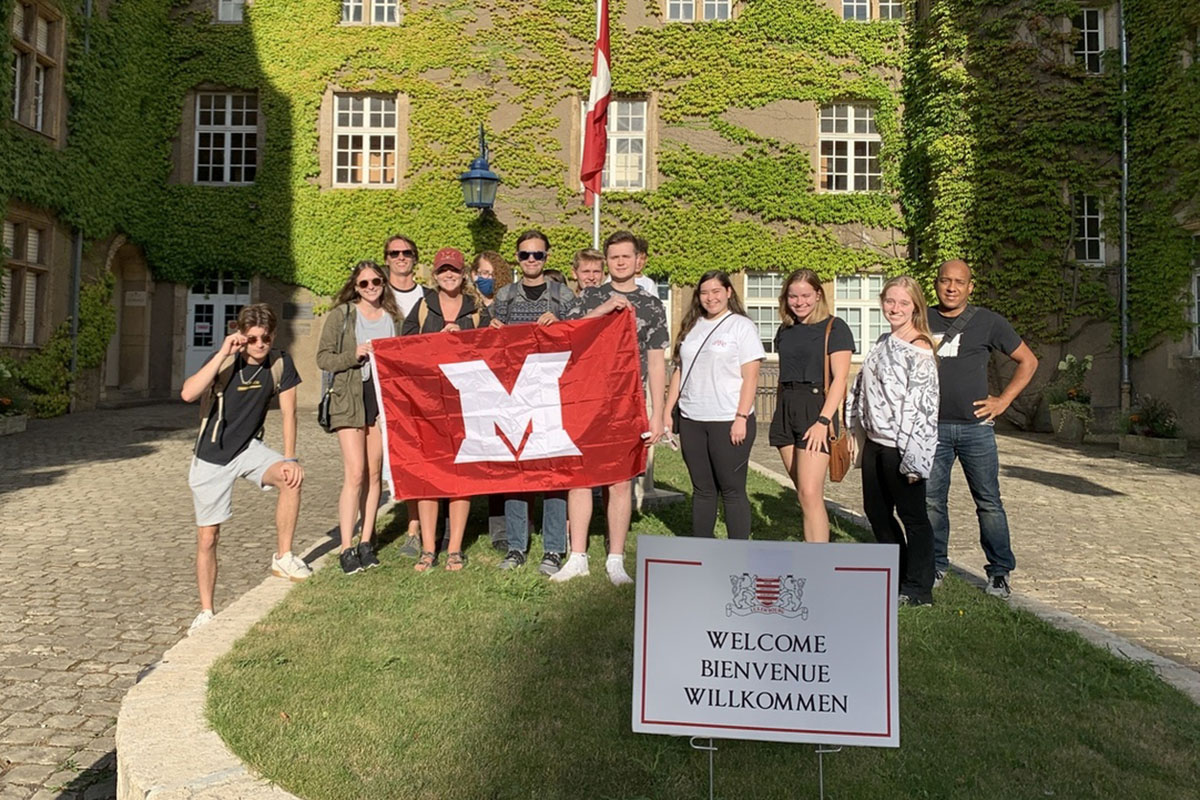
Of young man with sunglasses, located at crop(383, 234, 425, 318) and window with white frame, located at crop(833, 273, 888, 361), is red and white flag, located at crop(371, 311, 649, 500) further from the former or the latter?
window with white frame, located at crop(833, 273, 888, 361)

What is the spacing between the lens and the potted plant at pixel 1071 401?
57.2ft

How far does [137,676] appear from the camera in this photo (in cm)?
452

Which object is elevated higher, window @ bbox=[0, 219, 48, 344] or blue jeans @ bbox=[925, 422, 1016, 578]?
window @ bbox=[0, 219, 48, 344]

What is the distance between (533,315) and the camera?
6.34 metres

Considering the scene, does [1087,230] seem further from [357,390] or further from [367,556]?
[367,556]

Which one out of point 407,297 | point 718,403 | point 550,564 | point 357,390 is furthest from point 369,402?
point 718,403

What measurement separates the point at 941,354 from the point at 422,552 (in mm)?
3693

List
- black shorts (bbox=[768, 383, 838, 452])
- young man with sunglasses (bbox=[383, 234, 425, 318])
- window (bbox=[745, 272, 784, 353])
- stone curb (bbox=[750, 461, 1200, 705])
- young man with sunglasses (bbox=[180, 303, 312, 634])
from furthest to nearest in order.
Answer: window (bbox=[745, 272, 784, 353]) → young man with sunglasses (bbox=[383, 234, 425, 318]) → black shorts (bbox=[768, 383, 838, 452]) → young man with sunglasses (bbox=[180, 303, 312, 634]) → stone curb (bbox=[750, 461, 1200, 705])

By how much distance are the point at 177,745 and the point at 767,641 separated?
2.01 meters

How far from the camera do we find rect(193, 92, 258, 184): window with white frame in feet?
74.0

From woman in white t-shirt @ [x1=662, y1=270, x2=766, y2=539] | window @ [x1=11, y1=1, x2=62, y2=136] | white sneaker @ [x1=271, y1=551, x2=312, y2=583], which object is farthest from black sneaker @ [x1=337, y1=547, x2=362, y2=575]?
window @ [x1=11, y1=1, x2=62, y2=136]

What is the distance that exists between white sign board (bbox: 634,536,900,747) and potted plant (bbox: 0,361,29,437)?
15.3m

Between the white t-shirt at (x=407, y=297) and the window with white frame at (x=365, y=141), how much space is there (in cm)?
1658

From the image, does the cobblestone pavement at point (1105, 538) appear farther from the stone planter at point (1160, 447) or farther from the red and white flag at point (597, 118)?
the red and white flag at point (597, 118)
